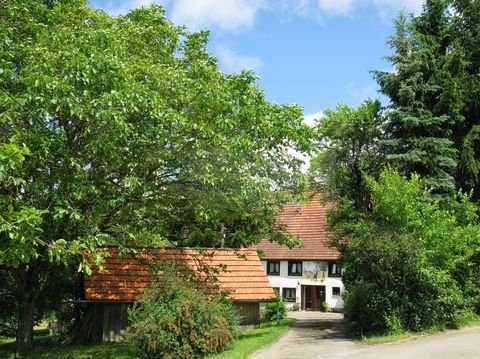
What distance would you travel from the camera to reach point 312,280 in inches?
1671

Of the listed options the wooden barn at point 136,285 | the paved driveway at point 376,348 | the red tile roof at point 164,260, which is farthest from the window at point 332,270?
the paved driveway at point 376,348

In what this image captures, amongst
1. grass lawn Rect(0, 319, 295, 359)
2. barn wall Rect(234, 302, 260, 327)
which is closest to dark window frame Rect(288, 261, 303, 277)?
barn wall Rect(234, 302, 260, 327)

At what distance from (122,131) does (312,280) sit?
3189 cm

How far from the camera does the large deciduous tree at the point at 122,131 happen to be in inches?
507

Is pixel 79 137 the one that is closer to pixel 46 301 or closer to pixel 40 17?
pixel 40 17

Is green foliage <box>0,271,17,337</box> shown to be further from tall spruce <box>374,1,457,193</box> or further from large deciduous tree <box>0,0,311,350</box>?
tall spruce <box>374,1,457,193</box>

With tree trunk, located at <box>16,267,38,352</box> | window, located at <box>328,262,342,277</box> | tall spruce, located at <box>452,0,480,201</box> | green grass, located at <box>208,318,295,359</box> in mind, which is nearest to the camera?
green grass, located at <box>208,318,295,359</box>

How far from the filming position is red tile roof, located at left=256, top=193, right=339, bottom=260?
1666 inches

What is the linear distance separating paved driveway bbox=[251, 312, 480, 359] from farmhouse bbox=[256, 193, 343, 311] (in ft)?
66.6

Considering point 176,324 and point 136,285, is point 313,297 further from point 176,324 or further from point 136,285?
point 176,324

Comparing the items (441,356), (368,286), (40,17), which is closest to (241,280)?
(368,286)

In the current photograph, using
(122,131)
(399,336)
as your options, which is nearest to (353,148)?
(399,336)

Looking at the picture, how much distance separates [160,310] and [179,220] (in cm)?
381

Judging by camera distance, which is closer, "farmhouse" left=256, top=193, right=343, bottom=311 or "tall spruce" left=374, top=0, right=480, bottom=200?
"tall spruce" left=374, top=0, right=480, bottom=200
